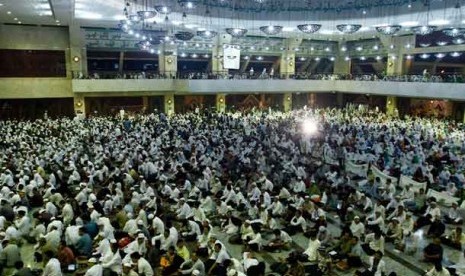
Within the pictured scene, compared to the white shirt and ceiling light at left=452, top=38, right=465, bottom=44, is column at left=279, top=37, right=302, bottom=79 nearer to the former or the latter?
ceiling light at left=452, top=38, right=465, bottom=44

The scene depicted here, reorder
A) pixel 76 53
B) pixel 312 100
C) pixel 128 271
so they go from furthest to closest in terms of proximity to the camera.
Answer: pixel 312 100
pixel 76 53
pixel 128 271

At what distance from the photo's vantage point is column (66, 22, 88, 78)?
26.7 m

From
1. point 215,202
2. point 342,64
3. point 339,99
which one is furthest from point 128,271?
point 342,64

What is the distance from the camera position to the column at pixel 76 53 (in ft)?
87.7

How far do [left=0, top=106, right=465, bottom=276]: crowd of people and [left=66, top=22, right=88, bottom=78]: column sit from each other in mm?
8586

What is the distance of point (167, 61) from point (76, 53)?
19.7ft

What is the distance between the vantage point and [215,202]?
11359mm

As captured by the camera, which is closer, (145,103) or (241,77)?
(241,77)

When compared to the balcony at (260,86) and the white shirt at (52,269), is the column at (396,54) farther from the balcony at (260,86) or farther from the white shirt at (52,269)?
the white shirt at (52,269)

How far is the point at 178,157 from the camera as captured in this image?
15102mm

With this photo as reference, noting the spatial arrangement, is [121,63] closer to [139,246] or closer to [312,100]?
[312,100]

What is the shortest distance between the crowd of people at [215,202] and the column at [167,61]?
10.9 meters

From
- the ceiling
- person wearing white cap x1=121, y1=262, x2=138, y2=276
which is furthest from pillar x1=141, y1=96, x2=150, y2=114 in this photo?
person wearing white cap x1=121, y1=262, x2=138, y2=276

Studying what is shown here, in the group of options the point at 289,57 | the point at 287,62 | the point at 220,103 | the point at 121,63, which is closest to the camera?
the point at 220,103
